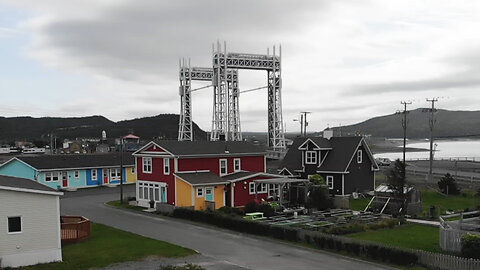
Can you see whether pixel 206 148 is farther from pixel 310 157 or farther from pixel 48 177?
pixel 48 177

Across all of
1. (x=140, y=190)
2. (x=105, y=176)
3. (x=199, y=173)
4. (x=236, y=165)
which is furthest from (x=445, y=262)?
(x=105, y=176)

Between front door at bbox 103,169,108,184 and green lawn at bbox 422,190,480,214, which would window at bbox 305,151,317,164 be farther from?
front door at bbox 103,169,108,184

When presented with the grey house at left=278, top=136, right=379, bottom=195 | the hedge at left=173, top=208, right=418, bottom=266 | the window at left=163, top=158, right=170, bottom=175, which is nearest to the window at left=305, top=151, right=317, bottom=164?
the grey house at left=278, top=136, right=379, bottom=195

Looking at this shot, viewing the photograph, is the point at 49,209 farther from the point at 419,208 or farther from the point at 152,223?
the point at 419,208

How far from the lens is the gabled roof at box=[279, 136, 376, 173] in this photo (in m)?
46.6

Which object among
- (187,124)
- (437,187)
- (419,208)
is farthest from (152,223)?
(187,124)

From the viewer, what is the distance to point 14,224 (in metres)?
22.7

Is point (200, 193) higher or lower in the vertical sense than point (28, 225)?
lower

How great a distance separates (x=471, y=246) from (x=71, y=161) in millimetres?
49510

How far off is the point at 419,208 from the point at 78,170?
1614 inches

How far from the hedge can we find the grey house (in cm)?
1630

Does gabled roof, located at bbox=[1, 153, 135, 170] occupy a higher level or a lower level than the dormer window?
lower

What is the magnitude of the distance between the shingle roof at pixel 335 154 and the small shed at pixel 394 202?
697 cm

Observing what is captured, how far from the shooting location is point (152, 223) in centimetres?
3547
